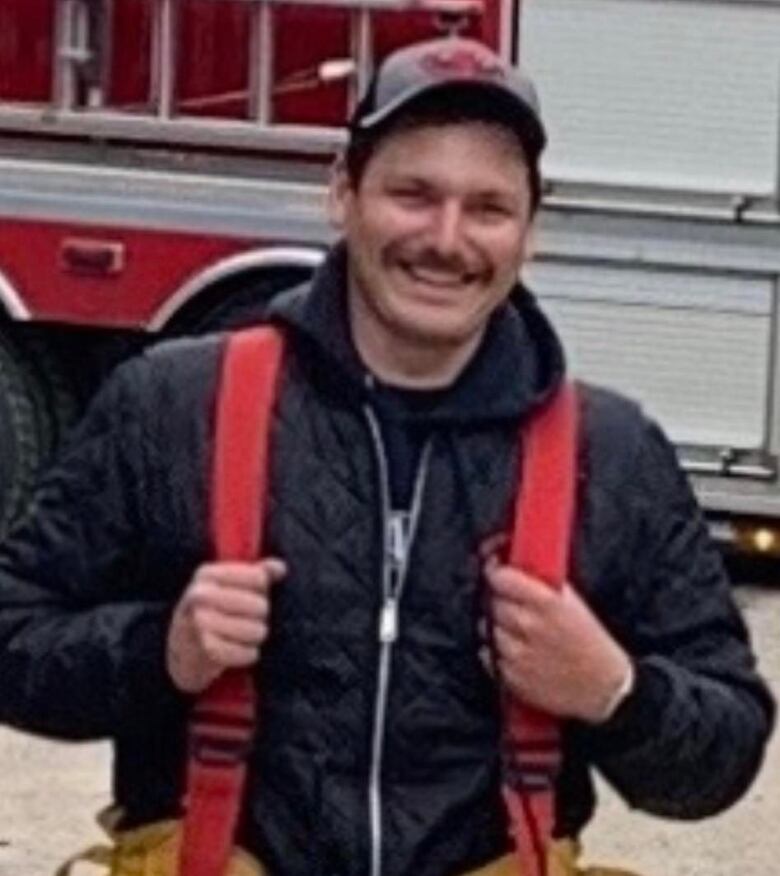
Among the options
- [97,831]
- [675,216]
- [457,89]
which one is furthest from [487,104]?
[675,216]

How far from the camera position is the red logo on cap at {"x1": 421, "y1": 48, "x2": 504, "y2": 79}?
3.20m

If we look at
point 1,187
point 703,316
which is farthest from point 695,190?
point 1,187

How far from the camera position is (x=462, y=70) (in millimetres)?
3207

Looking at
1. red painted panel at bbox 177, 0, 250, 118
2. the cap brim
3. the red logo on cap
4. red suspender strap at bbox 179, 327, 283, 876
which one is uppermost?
the red logo on cap

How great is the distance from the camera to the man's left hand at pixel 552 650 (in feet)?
10.1

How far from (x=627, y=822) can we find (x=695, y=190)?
98.2 inches

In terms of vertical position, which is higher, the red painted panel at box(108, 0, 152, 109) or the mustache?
the mustache

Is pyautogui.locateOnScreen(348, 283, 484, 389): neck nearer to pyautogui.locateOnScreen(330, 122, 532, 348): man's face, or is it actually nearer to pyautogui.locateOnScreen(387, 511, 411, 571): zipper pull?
pyautogui.locateOnScreen(330, 122, 532, 348): man's face

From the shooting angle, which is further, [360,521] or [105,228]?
[105,228]

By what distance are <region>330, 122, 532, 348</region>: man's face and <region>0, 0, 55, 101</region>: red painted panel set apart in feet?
21.2

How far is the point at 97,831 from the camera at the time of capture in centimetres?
696

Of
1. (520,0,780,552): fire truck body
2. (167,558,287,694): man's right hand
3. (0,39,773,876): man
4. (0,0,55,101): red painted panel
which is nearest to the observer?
(167,558,287,694): man's right hand

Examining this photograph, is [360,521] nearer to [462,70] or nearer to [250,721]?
[250,721]

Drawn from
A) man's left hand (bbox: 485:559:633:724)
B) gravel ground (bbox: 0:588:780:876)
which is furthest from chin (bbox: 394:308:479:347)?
gravel ground (bbox: 0:588:780:876)
